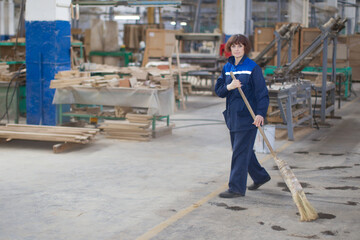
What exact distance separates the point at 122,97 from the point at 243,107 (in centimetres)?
472

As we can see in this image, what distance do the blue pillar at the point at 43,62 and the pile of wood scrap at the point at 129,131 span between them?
5.04ft

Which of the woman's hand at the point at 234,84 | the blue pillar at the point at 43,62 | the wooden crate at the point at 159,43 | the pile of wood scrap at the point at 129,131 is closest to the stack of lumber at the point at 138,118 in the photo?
the pile of wood scrap at the point at 129,131

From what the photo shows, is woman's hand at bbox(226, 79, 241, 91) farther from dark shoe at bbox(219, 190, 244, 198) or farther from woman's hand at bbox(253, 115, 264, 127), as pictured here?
dark shoe at bbox(219, 190, 244, 198)

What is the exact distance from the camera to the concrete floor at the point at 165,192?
5.13 m

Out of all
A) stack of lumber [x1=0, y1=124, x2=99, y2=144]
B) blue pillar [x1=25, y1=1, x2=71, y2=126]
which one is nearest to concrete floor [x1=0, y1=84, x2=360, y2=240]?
stack of lumber [x1=0, y1=124, x2=99, y2=144]

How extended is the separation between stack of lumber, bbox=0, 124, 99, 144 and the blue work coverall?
11.7ft

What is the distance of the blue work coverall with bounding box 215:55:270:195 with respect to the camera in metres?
5.96

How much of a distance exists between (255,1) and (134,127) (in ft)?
110

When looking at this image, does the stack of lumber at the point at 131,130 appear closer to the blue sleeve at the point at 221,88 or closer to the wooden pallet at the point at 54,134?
the wooden pallet at the point at 54,134

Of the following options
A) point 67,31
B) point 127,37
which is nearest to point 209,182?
point 67,31

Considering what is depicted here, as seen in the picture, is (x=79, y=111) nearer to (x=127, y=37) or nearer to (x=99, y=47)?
(x=99, y=47)

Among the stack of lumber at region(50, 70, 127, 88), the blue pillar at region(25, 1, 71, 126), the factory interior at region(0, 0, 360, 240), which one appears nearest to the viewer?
the factory interior at region(0, 0, 360, 240)

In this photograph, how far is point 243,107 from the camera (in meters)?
5.97

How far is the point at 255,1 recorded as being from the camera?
41.5 meters
